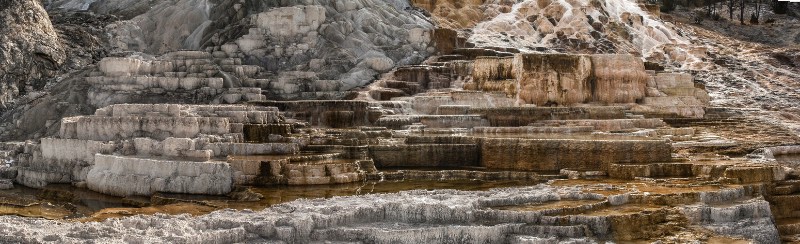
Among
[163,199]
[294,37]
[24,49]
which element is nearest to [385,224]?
[163,199]

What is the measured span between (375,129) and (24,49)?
973 centimetres

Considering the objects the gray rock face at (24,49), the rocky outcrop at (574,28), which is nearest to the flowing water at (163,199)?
the gray rock face at (24,49)

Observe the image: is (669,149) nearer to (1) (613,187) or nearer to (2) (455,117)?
(1) (613,187)

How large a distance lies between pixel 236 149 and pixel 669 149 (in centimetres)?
720

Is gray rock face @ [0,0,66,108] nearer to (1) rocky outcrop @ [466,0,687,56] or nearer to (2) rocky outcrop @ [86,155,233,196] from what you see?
(2) rocky outcrop @ [86,155,233,196]

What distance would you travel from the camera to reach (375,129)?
18.7m

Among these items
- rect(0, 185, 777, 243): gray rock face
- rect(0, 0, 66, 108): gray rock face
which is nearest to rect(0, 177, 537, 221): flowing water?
rect(0, 185, 777, 243): gray rock face

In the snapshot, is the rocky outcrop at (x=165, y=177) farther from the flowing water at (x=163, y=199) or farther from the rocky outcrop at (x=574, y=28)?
the rocky outcrop at (x=574, y=28)

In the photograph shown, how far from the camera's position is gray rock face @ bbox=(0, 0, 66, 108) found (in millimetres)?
22438

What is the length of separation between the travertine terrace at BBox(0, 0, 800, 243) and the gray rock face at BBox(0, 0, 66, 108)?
57mm

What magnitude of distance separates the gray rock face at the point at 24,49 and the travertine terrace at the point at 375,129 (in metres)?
0.06

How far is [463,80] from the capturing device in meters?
24.1

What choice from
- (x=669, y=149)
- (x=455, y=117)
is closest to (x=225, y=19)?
(x=455, y=117)

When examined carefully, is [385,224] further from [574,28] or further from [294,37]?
[574,28]
